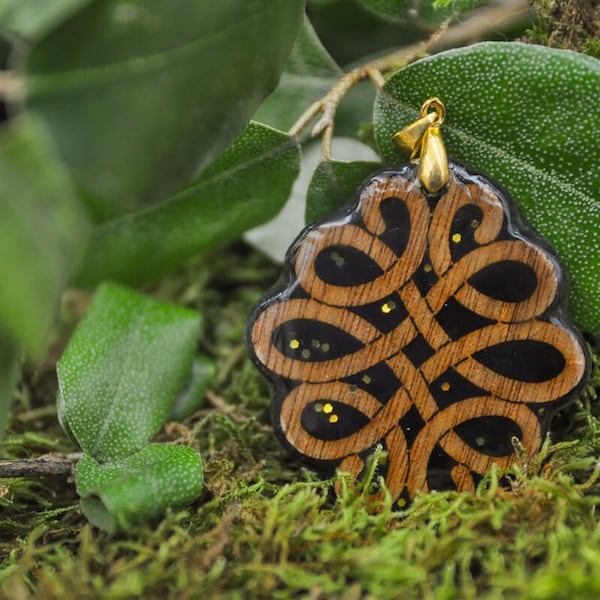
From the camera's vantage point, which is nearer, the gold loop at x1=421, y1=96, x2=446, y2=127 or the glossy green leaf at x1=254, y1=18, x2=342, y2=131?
the gold loop at x1=421, y1=96, x2=446, y2=127

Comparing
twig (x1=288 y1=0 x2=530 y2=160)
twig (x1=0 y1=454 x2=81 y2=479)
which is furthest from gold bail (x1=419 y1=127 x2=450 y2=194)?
twig (x1=0 y1=454 x2=81 y2=479)

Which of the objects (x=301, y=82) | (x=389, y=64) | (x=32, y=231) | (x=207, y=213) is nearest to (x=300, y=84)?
(x=301, y=82)

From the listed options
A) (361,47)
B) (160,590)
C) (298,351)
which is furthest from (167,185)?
(361,47)

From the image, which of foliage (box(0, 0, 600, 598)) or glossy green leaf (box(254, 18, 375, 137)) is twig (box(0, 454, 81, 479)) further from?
glossy green leaf (box(254, 18, 375, 137))

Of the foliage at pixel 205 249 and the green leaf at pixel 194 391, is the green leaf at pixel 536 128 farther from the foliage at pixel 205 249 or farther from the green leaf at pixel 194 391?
the green leaf at pixel 194 391

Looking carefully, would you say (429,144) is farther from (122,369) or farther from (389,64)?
(122,369)

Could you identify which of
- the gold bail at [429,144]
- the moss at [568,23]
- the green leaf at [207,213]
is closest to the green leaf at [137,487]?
the green leaf at [207,213]

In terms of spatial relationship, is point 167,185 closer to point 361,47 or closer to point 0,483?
point 0,483
